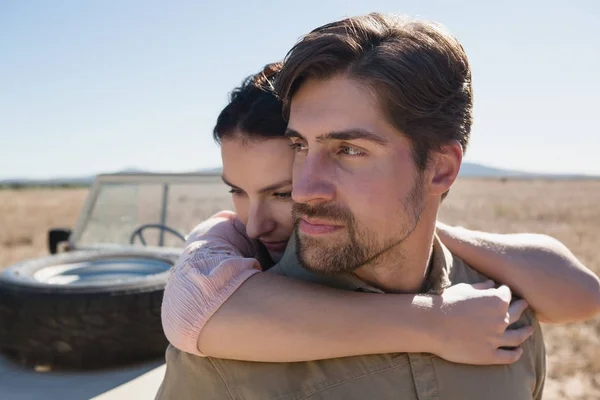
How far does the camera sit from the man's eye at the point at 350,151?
4.56ft

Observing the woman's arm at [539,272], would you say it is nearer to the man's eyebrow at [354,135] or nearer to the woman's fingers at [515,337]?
the woman's fingers at [515,337]

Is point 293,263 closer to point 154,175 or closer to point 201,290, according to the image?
point 201,290

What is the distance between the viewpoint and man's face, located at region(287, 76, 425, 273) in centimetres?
138

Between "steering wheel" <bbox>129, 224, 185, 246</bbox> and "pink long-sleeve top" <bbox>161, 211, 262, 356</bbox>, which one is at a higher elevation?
"pink long-sleeve top" <bbox>161, 211, 262, 356</bbox>

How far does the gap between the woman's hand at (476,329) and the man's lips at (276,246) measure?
54cm

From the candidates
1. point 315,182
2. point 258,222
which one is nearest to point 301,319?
point 315,182

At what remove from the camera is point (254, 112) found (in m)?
1.79

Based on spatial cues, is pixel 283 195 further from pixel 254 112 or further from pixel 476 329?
pixel 476 329

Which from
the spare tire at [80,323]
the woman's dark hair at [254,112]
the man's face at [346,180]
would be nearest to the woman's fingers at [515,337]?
the man's face at [346,180]

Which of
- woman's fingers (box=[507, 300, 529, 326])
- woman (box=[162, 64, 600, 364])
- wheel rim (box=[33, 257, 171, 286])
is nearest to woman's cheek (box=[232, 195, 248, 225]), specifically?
woman (box=[162, 64, 600, 364])

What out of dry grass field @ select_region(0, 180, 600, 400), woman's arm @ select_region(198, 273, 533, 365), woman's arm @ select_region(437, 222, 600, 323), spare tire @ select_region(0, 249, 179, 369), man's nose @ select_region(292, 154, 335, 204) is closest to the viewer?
woman's arm @ select_region(198, 273, 533, 365)

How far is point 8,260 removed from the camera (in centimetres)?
1095

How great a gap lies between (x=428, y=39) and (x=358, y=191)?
452mm

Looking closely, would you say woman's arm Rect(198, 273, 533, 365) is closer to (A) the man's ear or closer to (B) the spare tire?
(A) the man's ear
